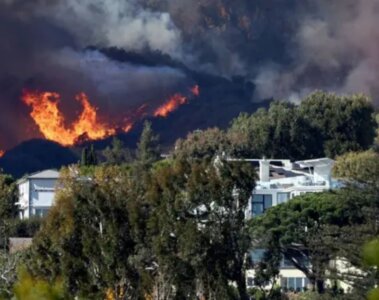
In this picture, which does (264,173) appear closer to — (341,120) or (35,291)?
(341,120)

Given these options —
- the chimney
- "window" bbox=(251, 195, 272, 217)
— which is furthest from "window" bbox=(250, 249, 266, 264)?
the chimney

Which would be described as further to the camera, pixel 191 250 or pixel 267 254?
pixel 267 254

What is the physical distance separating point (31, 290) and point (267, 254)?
35.2 metres

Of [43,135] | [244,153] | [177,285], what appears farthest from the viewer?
[43,135]

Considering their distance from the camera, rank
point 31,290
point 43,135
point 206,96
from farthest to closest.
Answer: point 206,96 → point 43,135 → point 31,290

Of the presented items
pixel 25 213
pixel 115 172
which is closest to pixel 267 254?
pixel 115 172

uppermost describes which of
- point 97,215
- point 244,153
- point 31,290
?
point 244,153

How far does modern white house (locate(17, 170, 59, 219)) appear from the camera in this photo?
299 feet

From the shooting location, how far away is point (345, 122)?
113312 millimetres

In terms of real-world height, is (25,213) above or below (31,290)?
above

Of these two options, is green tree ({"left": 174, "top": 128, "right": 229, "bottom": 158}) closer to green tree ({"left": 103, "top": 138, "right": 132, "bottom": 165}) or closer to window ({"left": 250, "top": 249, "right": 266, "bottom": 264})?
green tree ({"left": 103, "top": 138, "right": 132, "bottom": 165})

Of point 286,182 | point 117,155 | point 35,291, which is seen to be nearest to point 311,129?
point 117,155

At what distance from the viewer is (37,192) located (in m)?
92.4

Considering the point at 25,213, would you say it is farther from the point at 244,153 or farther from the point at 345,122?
the point at 345,122
